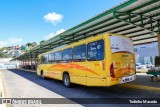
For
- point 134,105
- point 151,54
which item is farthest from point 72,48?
point 151,54

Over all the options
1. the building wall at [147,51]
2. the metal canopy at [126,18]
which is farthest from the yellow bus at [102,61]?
the building wall at [147,51]

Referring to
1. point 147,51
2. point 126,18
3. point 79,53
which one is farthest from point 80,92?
point 147,51

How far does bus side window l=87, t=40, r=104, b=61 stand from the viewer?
9.73m

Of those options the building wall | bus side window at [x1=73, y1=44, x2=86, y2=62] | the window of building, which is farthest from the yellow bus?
the building wall

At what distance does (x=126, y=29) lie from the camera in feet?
55.4

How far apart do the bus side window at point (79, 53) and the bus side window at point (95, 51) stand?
57 centimetres

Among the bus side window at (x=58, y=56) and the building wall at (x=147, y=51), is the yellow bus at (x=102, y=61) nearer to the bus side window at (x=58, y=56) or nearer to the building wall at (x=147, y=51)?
the bus side window at (x=58, y=56)

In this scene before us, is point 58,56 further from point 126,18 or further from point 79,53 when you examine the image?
point 126,18

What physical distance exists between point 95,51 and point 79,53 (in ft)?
5.99

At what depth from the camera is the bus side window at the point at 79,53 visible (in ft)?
37.1

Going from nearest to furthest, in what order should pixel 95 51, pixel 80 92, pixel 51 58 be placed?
pixel 95 51, pixel 80 92, pixel 51 58

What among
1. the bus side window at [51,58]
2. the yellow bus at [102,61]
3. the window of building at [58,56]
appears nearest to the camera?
the yellow bus at [102,61]

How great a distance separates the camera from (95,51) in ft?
33.5

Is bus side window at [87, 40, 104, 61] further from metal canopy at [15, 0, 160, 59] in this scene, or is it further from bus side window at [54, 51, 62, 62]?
bus side window at [54, 51, 62, 62]
